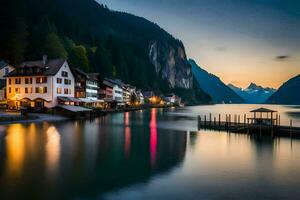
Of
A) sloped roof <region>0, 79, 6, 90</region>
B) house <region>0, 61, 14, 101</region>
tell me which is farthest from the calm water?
sloped roof <region>0, 79, 6, 90</region>

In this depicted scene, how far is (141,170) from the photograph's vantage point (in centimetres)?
2369

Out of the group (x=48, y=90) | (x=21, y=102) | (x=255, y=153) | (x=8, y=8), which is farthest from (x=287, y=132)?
(x=8, y=8)

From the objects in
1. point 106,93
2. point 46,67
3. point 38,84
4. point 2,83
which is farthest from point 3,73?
point 106,93

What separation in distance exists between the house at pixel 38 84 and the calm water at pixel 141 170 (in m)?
39.0

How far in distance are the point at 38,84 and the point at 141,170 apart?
61353 millimetres

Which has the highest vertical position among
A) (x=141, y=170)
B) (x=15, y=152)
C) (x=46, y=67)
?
(x=46, y=67)

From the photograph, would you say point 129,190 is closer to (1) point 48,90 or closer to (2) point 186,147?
(2) point 186,147

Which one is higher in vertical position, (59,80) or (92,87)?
(59,80)

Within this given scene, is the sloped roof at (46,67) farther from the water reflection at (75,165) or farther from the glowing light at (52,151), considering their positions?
the water reflection at (75,165)

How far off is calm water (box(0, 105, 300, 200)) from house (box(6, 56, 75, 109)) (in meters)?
39.0

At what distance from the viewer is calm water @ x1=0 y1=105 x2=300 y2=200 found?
1795 centimetres

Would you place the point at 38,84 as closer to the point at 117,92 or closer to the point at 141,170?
the point at 141,170

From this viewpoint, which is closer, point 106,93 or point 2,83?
point 2,83

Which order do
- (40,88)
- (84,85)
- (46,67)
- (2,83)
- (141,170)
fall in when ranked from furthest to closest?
(84,85) → (2,83) → (46,67) → (40,88) → (141,170)
